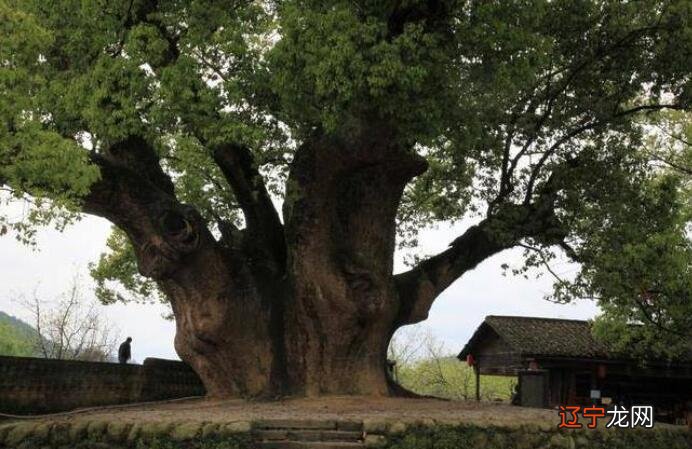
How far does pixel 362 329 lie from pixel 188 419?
484 cm

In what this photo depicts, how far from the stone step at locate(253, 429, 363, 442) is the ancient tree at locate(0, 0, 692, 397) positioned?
3.90 metres

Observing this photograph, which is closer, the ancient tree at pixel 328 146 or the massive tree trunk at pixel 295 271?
the ancient tree at pixel 328 146

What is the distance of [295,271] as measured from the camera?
15.0 metres

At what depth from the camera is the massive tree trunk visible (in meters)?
13.8

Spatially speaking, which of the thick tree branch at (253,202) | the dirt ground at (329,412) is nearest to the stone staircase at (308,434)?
the dirt ground at (329,412)

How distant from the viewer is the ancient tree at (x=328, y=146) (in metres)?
11.3

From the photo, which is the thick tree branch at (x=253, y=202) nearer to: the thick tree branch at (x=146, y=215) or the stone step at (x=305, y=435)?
the thick tree branch at (x=146, y=215)

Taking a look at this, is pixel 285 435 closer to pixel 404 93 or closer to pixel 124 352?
pixel 404 93

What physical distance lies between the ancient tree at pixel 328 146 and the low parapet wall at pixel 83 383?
85.1 inches

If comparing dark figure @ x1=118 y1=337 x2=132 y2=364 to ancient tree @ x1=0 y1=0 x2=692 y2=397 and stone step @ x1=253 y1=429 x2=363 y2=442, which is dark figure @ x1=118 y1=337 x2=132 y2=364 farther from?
stone step @ x1=253 y1=429 x2=363 y2=442

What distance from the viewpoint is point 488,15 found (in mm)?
11555

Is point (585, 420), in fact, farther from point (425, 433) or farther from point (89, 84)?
point (89, 84)

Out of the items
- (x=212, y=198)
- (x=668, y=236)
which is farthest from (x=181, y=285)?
(x=668, y=236)

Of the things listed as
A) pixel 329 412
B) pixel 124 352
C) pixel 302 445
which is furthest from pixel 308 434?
pixel 124 352
